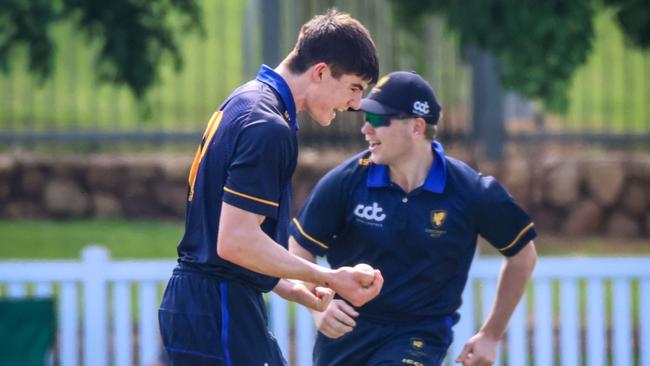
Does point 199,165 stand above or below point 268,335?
above

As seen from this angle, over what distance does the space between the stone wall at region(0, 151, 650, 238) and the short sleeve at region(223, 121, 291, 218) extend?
7.18 m

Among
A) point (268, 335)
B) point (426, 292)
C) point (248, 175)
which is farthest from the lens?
point (426, 292)

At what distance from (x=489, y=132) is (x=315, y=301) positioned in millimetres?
7136

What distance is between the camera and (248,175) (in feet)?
12.5

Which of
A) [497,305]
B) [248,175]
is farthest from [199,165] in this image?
[497,305]

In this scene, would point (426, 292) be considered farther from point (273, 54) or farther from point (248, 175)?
point (273, 54)

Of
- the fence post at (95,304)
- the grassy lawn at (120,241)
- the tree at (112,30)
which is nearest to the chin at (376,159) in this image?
the fence post at (95,304)

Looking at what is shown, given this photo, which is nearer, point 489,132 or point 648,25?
point 648,25

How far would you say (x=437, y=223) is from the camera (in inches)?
205

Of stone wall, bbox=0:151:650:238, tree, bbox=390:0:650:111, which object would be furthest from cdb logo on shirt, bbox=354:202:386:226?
stone wall, bbox=0:151:650:238

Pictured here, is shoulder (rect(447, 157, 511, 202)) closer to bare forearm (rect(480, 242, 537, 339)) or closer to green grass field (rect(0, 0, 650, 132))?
bare forearm (rect(480, 242, 537, 339))

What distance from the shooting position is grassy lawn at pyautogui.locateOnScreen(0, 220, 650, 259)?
1082 centimetres

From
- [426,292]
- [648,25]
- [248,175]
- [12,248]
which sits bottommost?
[12,248]

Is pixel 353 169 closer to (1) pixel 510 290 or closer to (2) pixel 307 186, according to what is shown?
(1) pixel 510 290
